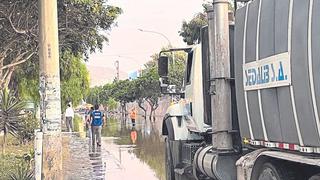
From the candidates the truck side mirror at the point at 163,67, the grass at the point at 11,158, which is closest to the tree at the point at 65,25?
the grass at the point at 11,158

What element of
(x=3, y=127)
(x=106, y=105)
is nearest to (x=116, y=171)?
(x=3, y=127)

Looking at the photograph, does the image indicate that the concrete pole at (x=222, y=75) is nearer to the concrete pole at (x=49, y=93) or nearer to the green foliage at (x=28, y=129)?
the concrete pole at (x=49, y=93)

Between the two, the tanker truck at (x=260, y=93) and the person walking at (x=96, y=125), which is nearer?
the tanker truck at (x=260, y=93)

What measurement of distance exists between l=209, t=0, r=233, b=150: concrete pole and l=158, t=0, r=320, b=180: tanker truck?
13 mm

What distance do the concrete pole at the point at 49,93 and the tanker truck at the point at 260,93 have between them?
228 cm

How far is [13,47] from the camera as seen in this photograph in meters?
18.1

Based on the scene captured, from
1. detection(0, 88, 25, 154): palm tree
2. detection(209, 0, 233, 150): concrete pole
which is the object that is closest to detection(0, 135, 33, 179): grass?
detection(0, 88, 25, 154): palm tree

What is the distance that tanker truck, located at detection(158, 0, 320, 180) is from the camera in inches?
197

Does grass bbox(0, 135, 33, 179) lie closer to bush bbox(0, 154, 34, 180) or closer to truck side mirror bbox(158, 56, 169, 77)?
bush bbox(0, 154, 34, 180)

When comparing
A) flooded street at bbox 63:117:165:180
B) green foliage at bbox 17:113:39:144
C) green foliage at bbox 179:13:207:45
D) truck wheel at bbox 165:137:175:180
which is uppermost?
green foliage at bbox 179:13:207:45

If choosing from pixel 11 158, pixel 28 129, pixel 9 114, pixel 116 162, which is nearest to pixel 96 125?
pixel 28 129

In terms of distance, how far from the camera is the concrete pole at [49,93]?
29.7 feet

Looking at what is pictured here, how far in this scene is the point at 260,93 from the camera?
5961 mm

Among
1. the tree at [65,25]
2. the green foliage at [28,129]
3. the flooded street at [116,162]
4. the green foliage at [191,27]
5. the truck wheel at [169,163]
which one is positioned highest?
the green foliage at [191,27]
